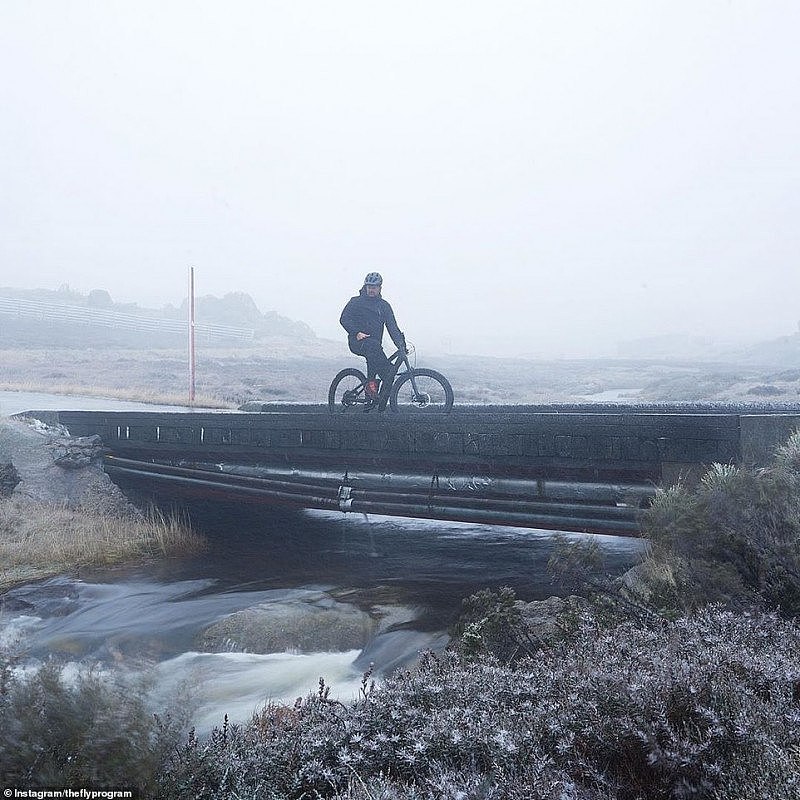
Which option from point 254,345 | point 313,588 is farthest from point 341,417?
point 254,345

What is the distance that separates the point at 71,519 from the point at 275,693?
7796 mm

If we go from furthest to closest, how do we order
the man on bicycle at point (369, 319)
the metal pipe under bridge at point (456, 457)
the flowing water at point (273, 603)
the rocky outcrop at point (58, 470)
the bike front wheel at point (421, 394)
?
the rocky outcrop at point (58, 470)
the man on bicycle at point (369, 319)
the bike front wheel at point (421, 394)
the metal pipe under bridge at point (456, 457)
the flowing water at point (273, 603)

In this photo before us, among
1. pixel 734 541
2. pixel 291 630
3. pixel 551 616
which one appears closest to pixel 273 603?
pixel 291 630

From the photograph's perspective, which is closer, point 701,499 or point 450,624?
point 701,499

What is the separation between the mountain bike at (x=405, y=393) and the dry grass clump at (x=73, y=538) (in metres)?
3.94

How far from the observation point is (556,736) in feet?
11.0

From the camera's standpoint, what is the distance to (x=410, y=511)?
10.4 meters

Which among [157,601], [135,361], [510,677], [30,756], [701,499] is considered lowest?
[157,601]

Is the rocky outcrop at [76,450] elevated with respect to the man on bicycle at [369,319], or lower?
lower

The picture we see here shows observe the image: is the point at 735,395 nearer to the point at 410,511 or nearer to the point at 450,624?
the point at 410,511

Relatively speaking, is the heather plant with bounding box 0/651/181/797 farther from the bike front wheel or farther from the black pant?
the black pant

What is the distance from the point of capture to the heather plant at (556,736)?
116 inches

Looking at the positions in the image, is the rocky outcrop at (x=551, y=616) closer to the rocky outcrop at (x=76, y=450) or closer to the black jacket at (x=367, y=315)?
the black jacket at (x=367, y=315)

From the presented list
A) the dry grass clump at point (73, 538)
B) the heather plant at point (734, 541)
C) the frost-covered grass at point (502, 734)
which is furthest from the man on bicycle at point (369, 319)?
the frost-covered grass at point (502, 734)
